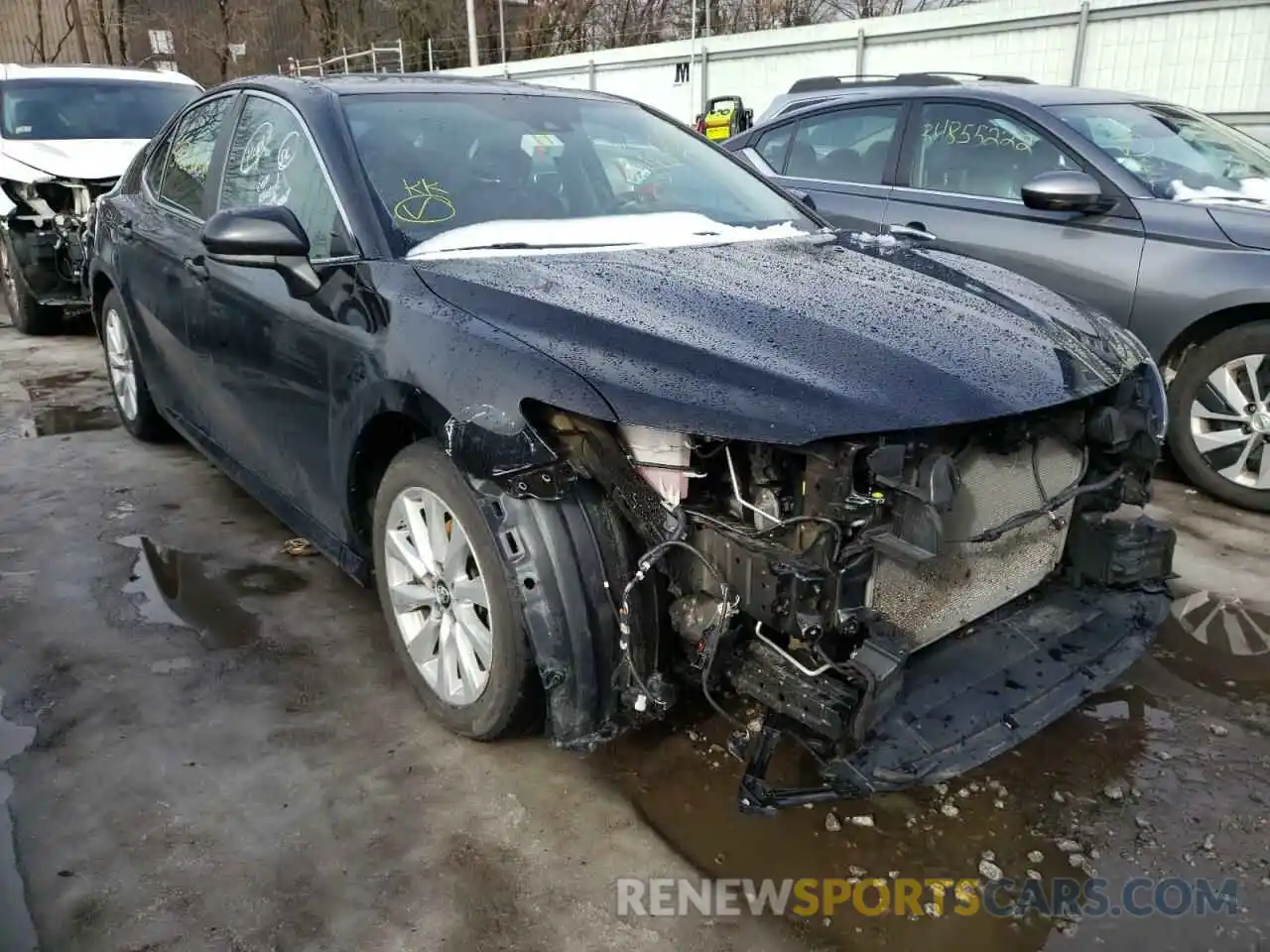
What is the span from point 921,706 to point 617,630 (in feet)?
2.26

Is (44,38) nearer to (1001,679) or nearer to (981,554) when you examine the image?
(981,554)

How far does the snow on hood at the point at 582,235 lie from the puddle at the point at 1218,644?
1.82 m

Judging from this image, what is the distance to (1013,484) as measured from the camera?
244 cm

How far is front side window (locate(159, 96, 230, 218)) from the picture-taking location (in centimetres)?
381

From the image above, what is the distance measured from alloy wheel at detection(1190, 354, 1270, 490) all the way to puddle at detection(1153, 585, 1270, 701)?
0.95m

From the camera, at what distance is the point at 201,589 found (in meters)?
3.59

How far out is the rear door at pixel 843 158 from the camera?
5402mm

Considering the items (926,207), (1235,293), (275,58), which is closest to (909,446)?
(1235,293)

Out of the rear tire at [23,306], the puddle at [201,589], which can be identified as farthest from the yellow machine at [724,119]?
the puddle at [201,589]

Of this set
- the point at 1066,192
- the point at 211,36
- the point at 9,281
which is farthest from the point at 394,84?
the point at 211,36

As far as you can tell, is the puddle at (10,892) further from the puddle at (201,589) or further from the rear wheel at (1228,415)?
the rear wheel at (1228,415)

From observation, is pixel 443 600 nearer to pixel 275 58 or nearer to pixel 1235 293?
pixel 1235 293

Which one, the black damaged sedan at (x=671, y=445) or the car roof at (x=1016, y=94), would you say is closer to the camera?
the black damaged sedan at (x=671, y=445)

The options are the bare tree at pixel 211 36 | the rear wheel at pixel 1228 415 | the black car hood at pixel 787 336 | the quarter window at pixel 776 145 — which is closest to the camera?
the black car hood at pixel 787 336
